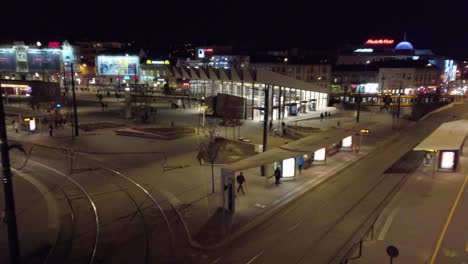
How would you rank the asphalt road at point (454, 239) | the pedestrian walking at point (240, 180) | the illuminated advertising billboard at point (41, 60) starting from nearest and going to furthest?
the asphalt road at point (454, 239) < the pedestrian walking at point (240, 180) < the illuminated advertising billboard at point (41, 60)

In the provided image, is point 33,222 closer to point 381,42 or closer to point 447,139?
point 447,139

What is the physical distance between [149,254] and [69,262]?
101 inches

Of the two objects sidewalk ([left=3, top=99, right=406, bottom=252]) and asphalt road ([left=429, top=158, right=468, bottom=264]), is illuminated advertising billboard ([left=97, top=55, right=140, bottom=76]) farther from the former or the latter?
asphalt road ([left=429, top=158, right=468, bottom=264])

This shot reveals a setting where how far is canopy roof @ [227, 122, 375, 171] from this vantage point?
17.8 m

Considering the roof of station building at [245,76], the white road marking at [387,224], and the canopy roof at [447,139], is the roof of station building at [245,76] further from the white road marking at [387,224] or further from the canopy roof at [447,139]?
the white road marking at [387,224]

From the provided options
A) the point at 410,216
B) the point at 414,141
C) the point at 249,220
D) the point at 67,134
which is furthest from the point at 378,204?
the point at 67,134

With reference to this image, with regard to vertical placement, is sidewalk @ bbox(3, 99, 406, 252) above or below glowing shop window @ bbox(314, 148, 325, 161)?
below

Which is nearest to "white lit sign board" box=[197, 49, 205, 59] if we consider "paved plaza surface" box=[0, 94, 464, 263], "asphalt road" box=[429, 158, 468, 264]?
"paved plaza surface" box=[0, 94, 464, 263]

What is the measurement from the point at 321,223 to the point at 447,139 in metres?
16.5

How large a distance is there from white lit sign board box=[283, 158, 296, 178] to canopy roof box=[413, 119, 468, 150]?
8.59m

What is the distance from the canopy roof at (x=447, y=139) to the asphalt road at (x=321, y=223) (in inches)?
103

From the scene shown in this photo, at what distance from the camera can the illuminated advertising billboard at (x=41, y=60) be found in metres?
108

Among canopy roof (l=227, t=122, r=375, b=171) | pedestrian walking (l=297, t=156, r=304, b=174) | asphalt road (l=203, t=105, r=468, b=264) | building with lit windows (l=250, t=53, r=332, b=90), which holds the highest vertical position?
building with lit windows (l=250, t=53, r=332, b=90)

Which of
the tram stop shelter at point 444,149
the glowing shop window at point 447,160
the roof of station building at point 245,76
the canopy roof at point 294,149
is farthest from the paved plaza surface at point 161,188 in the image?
the roof of station building at point 245,76
